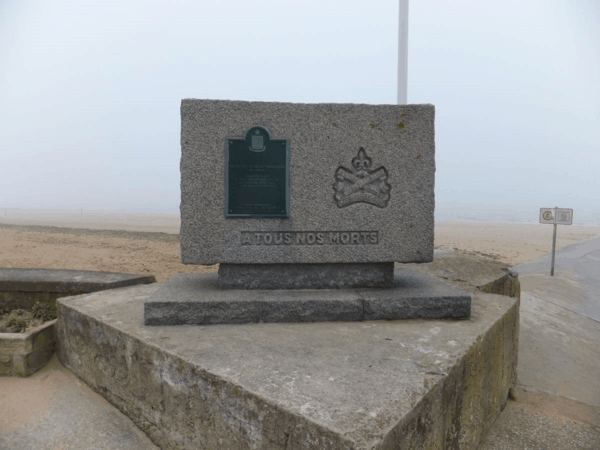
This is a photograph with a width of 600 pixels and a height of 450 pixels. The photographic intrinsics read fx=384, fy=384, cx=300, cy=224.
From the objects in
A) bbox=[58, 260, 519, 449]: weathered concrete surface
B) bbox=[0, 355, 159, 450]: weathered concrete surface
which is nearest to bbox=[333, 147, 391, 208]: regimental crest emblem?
bbox=[58, 260, 519, 449]: weathered concrete surface

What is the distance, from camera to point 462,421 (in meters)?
2.38

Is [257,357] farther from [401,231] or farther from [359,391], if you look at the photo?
[401,231]

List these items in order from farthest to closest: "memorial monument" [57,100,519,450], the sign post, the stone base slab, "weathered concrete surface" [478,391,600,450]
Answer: the sign post < the stone base slab < "weathered concrete surface" [478,391,600,450] < "memorial monument" [57,100,519,450]

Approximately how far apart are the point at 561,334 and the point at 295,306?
5.09 metres

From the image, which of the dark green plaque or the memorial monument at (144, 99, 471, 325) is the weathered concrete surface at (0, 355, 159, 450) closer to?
the memorial monument at (144, 99, 471, 325)

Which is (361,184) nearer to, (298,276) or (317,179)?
(317,179)

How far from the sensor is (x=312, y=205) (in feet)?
10.9

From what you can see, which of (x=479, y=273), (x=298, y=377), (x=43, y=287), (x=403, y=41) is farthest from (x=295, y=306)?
(x=403, y=41)

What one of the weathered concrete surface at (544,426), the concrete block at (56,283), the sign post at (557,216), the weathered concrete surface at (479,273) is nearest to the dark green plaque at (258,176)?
the concrete block at (56,283)

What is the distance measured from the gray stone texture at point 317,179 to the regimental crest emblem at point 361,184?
39 mm

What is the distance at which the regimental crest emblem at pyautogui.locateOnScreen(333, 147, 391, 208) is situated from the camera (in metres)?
3.33

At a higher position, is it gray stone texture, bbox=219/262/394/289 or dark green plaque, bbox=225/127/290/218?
dark green plaque, bbox=225/127/290/218

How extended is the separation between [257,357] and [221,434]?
44cm

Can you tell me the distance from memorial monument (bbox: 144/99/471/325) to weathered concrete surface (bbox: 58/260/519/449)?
0.82 feet
